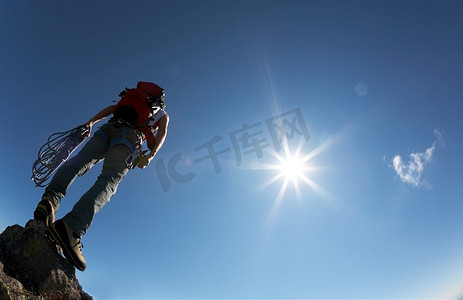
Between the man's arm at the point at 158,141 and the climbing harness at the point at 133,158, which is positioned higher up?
the man's arm at the point at 158,141

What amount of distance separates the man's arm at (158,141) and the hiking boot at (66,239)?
5.56ft

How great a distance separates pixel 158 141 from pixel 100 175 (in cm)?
138

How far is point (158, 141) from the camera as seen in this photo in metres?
5.32

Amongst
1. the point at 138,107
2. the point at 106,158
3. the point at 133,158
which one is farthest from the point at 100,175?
the point at 138,107

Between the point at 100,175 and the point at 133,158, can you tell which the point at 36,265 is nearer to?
the point at 100,175

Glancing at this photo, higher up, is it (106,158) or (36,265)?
(106,158)

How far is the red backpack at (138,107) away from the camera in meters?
5.17

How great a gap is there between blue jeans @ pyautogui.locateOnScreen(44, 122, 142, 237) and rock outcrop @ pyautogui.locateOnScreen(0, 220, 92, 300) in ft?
1.81

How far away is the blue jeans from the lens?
3.71m

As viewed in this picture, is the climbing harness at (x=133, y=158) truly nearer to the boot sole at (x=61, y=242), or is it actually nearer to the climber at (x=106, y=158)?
the climber at (x=106, y=158)

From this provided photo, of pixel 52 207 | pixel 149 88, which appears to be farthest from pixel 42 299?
pixel 149 88

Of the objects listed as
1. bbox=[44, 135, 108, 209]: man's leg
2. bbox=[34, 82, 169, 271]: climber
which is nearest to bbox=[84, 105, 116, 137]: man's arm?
bbox=[34, 82, 169, 271]: climber

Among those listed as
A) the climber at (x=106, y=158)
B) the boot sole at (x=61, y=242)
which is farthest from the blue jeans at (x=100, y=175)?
the boot sole at (x=61, y=242)

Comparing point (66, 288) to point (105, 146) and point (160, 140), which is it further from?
point (160, 140)
